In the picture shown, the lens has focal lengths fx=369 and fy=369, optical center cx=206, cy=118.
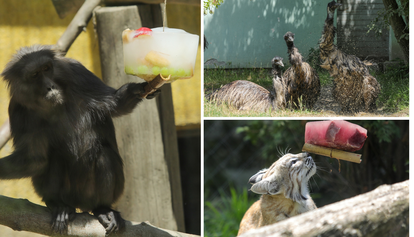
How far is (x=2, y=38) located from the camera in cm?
227

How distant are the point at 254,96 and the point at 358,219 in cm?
236

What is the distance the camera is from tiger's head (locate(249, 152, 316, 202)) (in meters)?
1.79

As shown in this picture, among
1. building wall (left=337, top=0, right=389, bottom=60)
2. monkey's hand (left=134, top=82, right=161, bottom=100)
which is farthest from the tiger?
building wall (left=337, top=0, right=389, bottom=60)

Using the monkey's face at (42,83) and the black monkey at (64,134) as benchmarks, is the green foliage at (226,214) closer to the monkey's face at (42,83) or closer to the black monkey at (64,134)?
the black monkey at (64,134)

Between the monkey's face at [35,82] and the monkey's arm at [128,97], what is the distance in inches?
10.7

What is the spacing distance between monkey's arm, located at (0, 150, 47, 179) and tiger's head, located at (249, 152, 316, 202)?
3.57ft

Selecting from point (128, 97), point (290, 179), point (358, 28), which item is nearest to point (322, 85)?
point (358, 28)

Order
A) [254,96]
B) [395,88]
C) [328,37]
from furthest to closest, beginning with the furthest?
[395,88] < [254,96] < [328,37]

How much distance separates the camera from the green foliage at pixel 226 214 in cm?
351

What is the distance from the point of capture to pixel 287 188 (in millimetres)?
1804

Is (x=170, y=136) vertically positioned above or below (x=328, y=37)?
below

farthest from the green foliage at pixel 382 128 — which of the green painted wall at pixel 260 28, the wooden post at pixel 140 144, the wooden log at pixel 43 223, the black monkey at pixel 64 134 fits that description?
the black monkey at pixel 64 134

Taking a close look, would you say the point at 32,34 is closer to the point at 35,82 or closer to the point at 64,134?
the point at 35,82

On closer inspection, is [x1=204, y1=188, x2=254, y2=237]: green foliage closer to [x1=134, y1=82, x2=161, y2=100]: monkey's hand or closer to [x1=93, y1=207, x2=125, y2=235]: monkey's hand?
[x1=93, y1=207, x2=125, y2=235]: monkey's hand
